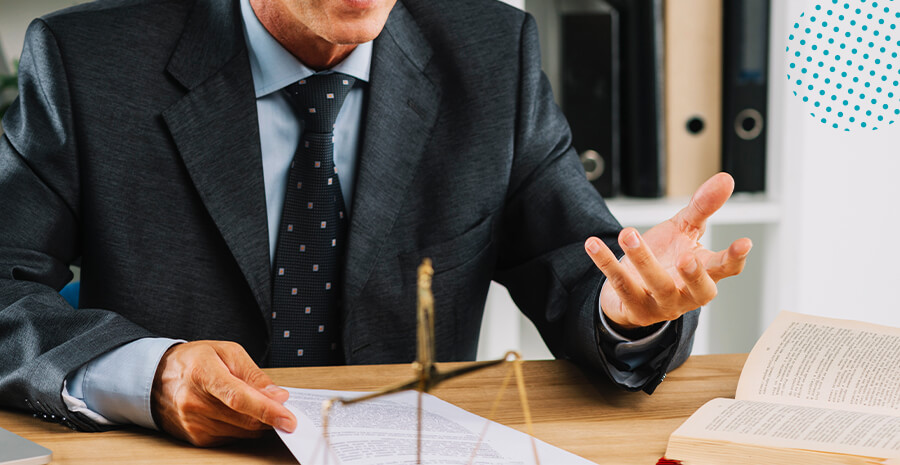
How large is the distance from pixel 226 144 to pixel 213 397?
1.45 feet

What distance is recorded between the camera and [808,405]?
2.50 ft

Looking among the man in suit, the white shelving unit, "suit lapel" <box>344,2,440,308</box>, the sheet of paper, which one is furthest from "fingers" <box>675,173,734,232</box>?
the white shelving unit

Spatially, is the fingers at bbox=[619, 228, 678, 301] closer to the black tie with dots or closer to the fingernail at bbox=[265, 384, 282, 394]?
the fingernail at bbox=[265, 384, 282, 394]

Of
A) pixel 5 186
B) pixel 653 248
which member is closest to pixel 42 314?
pixel 5 186

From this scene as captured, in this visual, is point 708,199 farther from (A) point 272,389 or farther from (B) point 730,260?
(A) point 272,389

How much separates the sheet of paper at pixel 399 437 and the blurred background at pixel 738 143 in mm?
818

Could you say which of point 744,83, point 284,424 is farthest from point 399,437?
point 744,83

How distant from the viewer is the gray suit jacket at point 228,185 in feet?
3.34

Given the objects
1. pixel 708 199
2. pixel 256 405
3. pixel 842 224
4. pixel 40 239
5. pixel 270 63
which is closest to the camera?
pixel 256 405

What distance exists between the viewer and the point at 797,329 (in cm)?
90

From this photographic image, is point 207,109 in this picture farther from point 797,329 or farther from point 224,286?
point 797,329

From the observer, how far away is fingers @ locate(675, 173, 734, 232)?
75cm

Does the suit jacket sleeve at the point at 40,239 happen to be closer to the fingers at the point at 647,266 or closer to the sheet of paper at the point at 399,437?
the sheet of paper at the point at 399,437

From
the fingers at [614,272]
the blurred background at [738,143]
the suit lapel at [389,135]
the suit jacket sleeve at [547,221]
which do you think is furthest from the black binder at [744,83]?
the fingers at [614,272]
